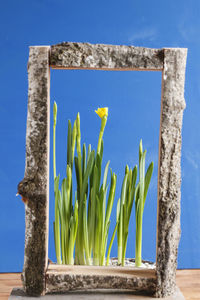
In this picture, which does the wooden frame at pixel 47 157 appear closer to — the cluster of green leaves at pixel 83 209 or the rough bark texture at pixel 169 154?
the rough bark texture at pixel 169 154

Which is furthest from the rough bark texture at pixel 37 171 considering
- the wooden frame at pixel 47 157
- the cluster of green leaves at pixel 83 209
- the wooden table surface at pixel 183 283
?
the wooden table surface at pixel 183 283

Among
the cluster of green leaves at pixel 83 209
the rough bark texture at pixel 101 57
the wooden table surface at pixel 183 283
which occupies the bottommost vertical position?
the wooden table surface at pixel 183 283

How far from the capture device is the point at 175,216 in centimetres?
172

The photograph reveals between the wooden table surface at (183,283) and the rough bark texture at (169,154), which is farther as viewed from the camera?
the wooden table surface at (183,283)

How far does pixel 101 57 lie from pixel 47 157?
40cm

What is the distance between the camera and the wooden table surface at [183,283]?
79.1 inches

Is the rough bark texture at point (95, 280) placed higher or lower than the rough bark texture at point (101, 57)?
lower

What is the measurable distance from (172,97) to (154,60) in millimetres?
146

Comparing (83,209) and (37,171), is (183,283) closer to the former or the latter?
(83,209)

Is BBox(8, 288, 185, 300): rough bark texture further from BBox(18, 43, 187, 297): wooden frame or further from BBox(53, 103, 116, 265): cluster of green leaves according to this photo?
BBox(53, 103, 116, 265): cluster of green leaves

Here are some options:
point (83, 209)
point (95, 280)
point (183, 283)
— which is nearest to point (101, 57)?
point (83, 209)

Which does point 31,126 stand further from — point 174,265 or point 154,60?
point 174,265

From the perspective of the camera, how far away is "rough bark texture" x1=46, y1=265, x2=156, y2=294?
5.62 ft

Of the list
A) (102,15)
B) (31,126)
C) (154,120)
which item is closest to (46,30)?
(102,15)
